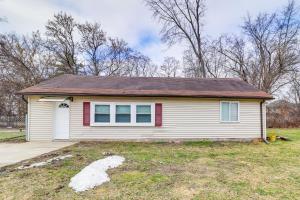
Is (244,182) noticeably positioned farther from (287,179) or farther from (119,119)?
(119,119)

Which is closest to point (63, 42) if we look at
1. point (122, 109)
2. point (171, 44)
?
point (171, 44)

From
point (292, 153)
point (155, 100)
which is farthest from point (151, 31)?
point (292, 153)

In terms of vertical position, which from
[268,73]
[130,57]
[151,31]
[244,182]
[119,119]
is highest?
[151,31]

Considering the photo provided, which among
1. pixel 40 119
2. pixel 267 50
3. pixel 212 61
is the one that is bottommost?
pixel 40 119

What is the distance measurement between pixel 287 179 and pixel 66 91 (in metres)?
9.74

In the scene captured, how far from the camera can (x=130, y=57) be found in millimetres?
30000

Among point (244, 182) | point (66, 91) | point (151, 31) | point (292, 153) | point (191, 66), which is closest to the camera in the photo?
point (244, 182)

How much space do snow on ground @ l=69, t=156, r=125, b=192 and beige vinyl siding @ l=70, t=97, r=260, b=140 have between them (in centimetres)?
522

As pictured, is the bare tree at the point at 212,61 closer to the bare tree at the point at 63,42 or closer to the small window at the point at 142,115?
the bare tree at the point at 63,42

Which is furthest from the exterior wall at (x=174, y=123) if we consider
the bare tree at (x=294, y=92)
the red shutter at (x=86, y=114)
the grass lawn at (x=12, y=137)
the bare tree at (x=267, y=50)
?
the bare tree at (x=294, y=92)

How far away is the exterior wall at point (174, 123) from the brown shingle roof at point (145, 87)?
36 centimetres

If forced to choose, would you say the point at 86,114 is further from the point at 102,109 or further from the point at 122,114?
the point at 122,114

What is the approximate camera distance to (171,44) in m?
27.3

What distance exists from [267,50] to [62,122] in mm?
22446
